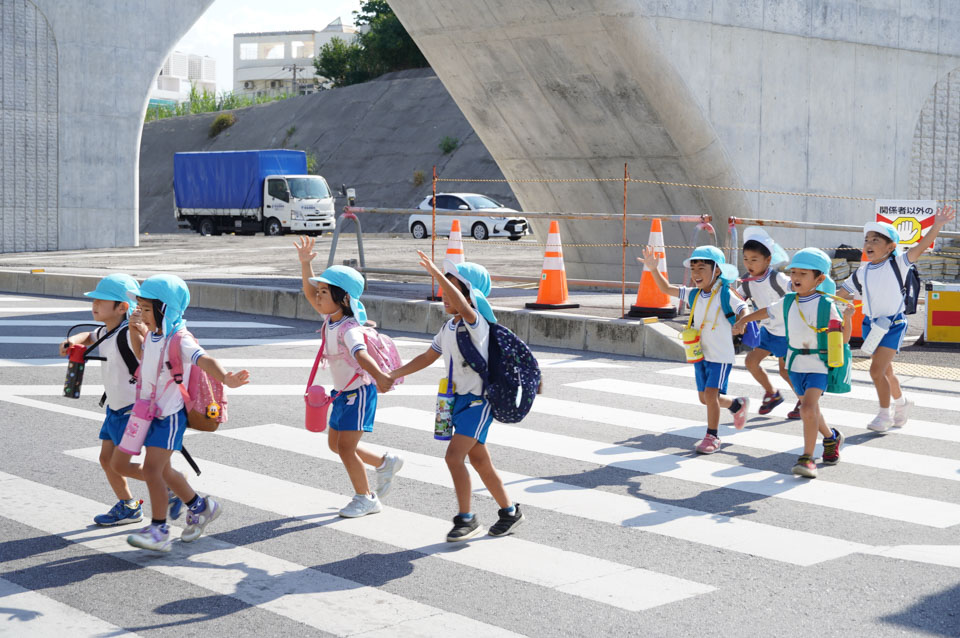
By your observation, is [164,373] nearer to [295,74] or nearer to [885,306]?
[885,306]

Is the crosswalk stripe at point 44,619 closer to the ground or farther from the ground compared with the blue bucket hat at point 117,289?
closer to the ground

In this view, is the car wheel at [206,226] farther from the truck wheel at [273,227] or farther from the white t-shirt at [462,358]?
the white t-shirt at [462,358]

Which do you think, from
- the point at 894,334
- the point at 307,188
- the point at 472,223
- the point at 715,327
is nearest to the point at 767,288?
the point at 894,334

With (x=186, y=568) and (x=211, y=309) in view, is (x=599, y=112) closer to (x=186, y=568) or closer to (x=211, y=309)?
(x=211, y=309)

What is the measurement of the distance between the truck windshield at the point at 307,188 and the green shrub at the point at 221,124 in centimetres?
3688

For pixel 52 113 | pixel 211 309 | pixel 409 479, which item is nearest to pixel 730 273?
pixel 409 479

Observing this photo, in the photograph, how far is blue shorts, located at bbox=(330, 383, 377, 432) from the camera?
601 centimetres

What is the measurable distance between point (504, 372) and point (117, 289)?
195 cm

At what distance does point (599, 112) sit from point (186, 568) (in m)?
13.1

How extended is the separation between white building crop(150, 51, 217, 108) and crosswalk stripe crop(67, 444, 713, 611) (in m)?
146

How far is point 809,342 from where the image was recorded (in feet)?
23.8

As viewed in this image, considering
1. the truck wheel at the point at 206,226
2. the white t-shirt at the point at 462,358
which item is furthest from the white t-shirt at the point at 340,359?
the truck wheel at the point at 206,226

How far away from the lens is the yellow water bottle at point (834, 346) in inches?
281

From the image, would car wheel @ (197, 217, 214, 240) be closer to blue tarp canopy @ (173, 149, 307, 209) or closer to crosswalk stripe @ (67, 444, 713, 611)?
blue tarp canopy @ (173, 149, 307, 209)
